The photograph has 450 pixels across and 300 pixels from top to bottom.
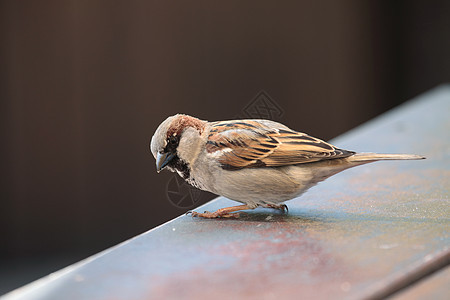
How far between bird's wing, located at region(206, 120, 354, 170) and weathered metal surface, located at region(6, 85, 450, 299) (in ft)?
0.71

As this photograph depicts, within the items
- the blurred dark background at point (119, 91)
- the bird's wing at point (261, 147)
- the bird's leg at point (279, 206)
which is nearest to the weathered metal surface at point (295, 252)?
the bird's leg at point (279, 206)

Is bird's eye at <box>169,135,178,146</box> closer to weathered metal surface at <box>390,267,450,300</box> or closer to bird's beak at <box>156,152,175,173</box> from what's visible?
bird's beak at <box>156,152,175,173</box>

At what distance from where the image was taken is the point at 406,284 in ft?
4.88

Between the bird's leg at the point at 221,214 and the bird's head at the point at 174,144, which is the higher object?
the bird's head at the point at 174,144

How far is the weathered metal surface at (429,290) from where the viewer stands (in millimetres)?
1393

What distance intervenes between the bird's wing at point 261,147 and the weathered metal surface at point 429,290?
919 mm

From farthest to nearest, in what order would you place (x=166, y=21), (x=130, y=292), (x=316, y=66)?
1. (x=316, y=66)
2. (x=166, y=21)
3. (x=130, y=292)

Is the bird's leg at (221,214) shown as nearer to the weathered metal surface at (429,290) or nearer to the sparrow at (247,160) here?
the sparrow at (247,160)

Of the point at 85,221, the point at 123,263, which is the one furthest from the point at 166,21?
the point at 123,263

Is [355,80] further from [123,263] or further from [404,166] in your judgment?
[123,263]

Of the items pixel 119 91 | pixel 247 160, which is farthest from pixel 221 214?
pixel 119 91

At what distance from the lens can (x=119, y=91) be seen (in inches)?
230

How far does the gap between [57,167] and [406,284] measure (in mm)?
4679

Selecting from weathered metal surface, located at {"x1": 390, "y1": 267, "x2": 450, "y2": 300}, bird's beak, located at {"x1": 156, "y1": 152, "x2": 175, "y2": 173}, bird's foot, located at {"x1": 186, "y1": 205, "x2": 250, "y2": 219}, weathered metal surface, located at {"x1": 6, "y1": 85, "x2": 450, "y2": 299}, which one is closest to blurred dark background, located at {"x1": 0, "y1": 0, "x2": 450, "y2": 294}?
bird's beak, located at {"x1": 156, "y1": 152, "x2": 175, "y2": 173}
